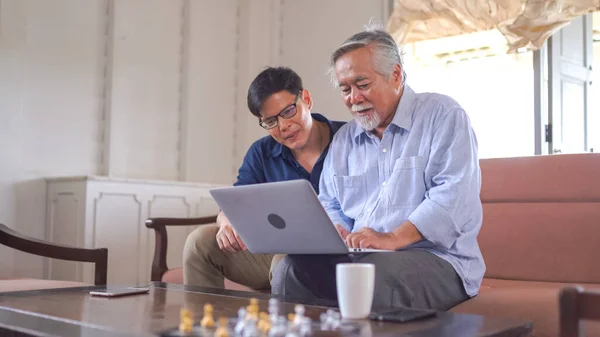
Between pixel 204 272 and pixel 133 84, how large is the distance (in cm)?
228

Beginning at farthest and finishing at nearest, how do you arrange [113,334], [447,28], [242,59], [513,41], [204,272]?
1. [242,59]
2. [447,28]
3. [513,41]
4. [204,272]
5. [113,334]

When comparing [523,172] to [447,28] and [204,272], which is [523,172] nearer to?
[204,272]

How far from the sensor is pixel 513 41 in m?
3.80

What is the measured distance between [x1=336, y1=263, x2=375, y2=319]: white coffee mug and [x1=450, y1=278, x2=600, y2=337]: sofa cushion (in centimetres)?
65

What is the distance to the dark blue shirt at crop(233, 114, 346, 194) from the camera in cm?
234

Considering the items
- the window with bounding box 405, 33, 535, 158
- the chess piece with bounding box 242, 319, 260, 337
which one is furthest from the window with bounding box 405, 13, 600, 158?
the chess piece with bounding box 242, 319, 260, 337

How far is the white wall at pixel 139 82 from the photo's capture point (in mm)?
3693

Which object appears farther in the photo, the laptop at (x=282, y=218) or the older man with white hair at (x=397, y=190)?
the older man with white hair at (x=397, y=190)

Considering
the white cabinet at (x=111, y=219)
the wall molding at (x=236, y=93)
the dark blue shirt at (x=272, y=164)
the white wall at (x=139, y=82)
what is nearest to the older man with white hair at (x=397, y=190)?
the dark blue shirt at (x=272, y=164)

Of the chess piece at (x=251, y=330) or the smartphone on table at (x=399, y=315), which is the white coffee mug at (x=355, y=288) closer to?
the smartphone on table at (x=399, y=315)

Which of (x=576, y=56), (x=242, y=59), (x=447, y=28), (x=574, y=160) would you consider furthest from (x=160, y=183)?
(x=576, y=56)

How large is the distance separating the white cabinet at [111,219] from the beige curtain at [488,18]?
1.79m

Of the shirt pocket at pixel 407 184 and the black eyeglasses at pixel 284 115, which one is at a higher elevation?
the black eyeglasses at pixel 284 115

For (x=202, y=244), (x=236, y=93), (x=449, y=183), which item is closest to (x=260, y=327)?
(x=449, y=183)
